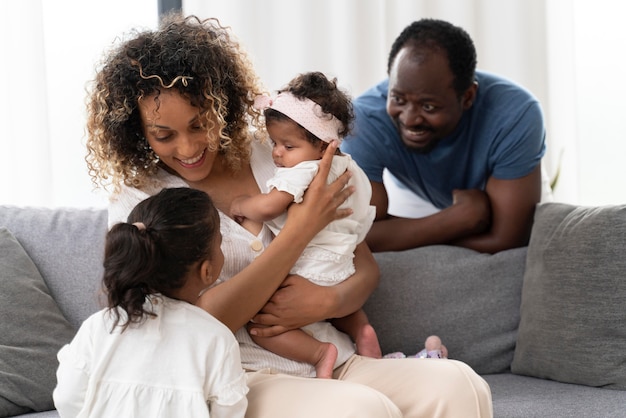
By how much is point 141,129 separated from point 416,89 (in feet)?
3.36

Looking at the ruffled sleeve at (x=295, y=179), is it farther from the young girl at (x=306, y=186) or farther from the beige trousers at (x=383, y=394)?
the beige trousers at (x=383, y=394)

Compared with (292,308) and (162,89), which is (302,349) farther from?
(162,89)

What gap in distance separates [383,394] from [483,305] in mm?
883


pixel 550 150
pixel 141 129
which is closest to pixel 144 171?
pixel 141 129

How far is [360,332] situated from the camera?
6.90 feet

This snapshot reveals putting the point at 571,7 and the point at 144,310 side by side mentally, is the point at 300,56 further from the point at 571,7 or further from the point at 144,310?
the point at 144,310

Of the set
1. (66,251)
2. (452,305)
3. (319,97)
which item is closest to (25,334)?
(66,251)

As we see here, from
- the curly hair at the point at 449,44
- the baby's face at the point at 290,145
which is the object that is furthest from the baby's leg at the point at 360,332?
the curly hair at the point at 449,44

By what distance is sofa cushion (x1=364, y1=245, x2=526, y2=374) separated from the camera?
252 centimetres

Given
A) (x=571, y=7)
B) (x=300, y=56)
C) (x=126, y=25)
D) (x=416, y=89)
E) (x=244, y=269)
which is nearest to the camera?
(x=244, y=269)

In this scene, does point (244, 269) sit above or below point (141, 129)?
below

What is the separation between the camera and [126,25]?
Result: 338cm

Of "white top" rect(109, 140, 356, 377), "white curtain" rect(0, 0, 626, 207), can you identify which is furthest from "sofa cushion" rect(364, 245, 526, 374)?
"white curtain" rect(0, 0, 626, 207)

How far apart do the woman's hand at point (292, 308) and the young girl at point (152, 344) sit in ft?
0.88
